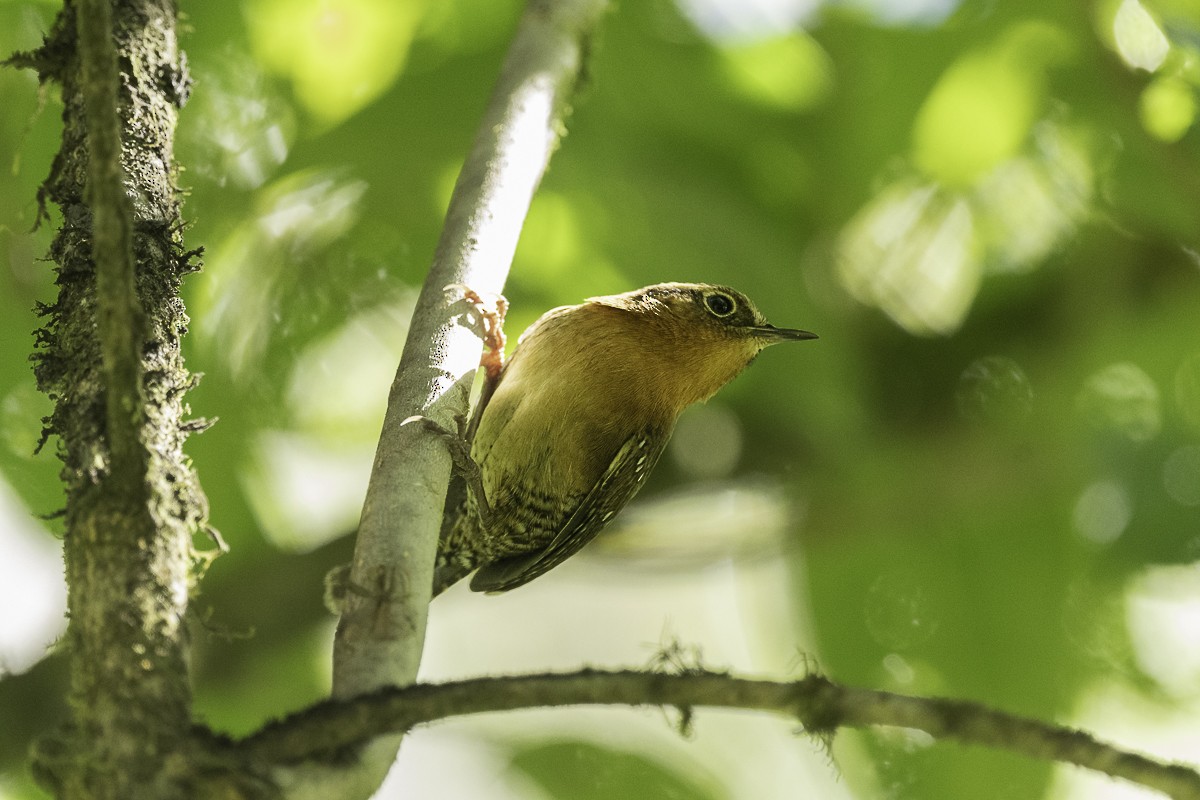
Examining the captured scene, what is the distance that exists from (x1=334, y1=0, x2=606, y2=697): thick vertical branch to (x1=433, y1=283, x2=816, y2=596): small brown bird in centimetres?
111

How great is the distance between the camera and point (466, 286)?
3.12 metres

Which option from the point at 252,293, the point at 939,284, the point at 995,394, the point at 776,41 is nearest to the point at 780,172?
the point at 776,41

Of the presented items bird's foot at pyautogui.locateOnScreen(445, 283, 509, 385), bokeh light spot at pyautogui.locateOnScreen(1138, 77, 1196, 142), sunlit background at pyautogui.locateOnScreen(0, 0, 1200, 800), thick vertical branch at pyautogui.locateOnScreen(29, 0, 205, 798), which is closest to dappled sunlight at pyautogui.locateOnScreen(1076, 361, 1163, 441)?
sunlit background at pyautogui.locateOnScreen(0, 0, 1200, 800)

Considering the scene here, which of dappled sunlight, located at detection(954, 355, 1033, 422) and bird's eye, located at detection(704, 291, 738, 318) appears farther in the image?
dappled sunlight, located at detection(954, 355, 1033, 422)

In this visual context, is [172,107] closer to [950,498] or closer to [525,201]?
[525,201]

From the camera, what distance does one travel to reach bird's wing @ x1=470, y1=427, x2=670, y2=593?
5121 mm

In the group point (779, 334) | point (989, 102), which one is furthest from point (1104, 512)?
point (989, 102)

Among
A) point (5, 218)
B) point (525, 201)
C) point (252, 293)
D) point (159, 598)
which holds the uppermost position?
point (252, 293)

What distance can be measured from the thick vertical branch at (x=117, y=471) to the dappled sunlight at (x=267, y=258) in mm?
2615

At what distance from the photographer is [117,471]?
211 cm

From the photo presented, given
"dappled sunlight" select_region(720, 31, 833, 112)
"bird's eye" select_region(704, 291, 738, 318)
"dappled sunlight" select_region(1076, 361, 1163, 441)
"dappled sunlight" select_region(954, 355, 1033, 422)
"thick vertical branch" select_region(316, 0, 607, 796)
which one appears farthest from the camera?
"dappled sunlight" select_region(954, 355, 1033, 422)

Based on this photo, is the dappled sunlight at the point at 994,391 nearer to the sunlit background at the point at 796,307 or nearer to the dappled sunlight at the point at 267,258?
the sunlit background at the point at 796,307

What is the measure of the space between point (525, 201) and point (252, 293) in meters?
2.46

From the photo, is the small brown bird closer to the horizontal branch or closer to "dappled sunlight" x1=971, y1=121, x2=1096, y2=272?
"dappled sunlight" x1=971, y1=121, x2=1096, y2=272
